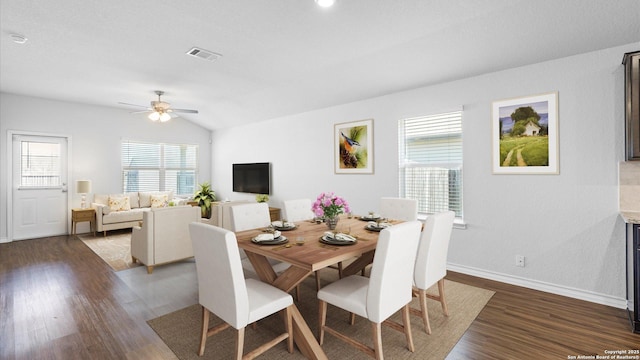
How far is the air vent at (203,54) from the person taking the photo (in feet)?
12.0

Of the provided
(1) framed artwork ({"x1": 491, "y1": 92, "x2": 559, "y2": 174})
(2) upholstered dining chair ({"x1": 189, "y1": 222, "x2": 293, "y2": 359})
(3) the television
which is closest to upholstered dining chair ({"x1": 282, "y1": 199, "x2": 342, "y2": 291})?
(2) upholstered dining chair ({"x1": 189, "y1": 222, "x2": 293, "y2": 359})

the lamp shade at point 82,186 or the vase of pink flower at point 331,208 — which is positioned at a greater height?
the lamp shade at point 82,186

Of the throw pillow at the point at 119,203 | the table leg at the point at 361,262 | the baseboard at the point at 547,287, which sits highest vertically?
the throw pillow at the point at 119,203

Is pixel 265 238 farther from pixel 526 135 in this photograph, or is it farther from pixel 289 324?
pixel 526 135

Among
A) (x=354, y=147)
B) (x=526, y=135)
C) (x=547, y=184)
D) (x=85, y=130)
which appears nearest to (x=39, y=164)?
(x=85, y=130)

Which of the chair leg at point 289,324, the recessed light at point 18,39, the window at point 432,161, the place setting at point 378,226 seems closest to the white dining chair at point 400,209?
the place setting at point 378,226

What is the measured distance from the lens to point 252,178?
707 cm

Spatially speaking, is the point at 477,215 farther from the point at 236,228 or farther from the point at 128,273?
the point at 128,273

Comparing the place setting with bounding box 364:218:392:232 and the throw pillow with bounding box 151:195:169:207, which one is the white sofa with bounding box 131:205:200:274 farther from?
the throw pillow with bounding box 151:195:169:207

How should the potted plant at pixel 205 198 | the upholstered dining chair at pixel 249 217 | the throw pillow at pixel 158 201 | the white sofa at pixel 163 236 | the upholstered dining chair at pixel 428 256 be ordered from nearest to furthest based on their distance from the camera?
the upholstered dining chair at pixel 428 256 → the upholstered dining chair at pixel 249 217 → the white sofa at pixel 163 236 → the throw pillow at pixel 158 201 → the potted plant at pixel 205 198

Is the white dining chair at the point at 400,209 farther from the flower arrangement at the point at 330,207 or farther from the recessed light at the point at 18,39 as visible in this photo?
the recessed light at the point at 18,39

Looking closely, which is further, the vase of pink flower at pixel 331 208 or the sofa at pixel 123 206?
the sofa at pixel 123 206

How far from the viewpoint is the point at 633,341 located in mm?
2283

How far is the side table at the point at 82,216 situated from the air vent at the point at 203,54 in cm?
443
